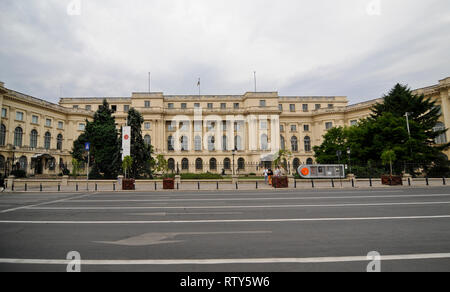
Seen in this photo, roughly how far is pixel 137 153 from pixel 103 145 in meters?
8.33

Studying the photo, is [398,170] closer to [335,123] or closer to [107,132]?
[335,123]

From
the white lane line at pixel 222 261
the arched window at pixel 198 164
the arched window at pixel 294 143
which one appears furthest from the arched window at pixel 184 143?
the white lane line at pixel 222 261

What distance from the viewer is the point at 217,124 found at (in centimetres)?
→ 5519

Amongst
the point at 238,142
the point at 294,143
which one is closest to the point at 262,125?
the point at 238,142

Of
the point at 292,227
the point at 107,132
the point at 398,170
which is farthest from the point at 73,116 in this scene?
the point at 398,170

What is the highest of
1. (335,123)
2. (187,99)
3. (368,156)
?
(187,99)

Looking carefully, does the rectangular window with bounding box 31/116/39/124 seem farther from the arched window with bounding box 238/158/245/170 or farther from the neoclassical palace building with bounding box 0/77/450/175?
the arched window with bounding box 238/158/245/170

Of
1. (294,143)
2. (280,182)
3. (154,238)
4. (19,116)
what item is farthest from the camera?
(294,143)

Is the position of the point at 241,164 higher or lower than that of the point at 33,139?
lower

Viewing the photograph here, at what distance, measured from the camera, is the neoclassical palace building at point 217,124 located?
170 ft

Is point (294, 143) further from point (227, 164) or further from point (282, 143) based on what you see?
point (227, 164)

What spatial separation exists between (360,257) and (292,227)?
2.37 meters

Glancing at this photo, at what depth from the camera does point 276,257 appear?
14.5 feet

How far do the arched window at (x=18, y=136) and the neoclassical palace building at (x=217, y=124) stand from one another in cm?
391
